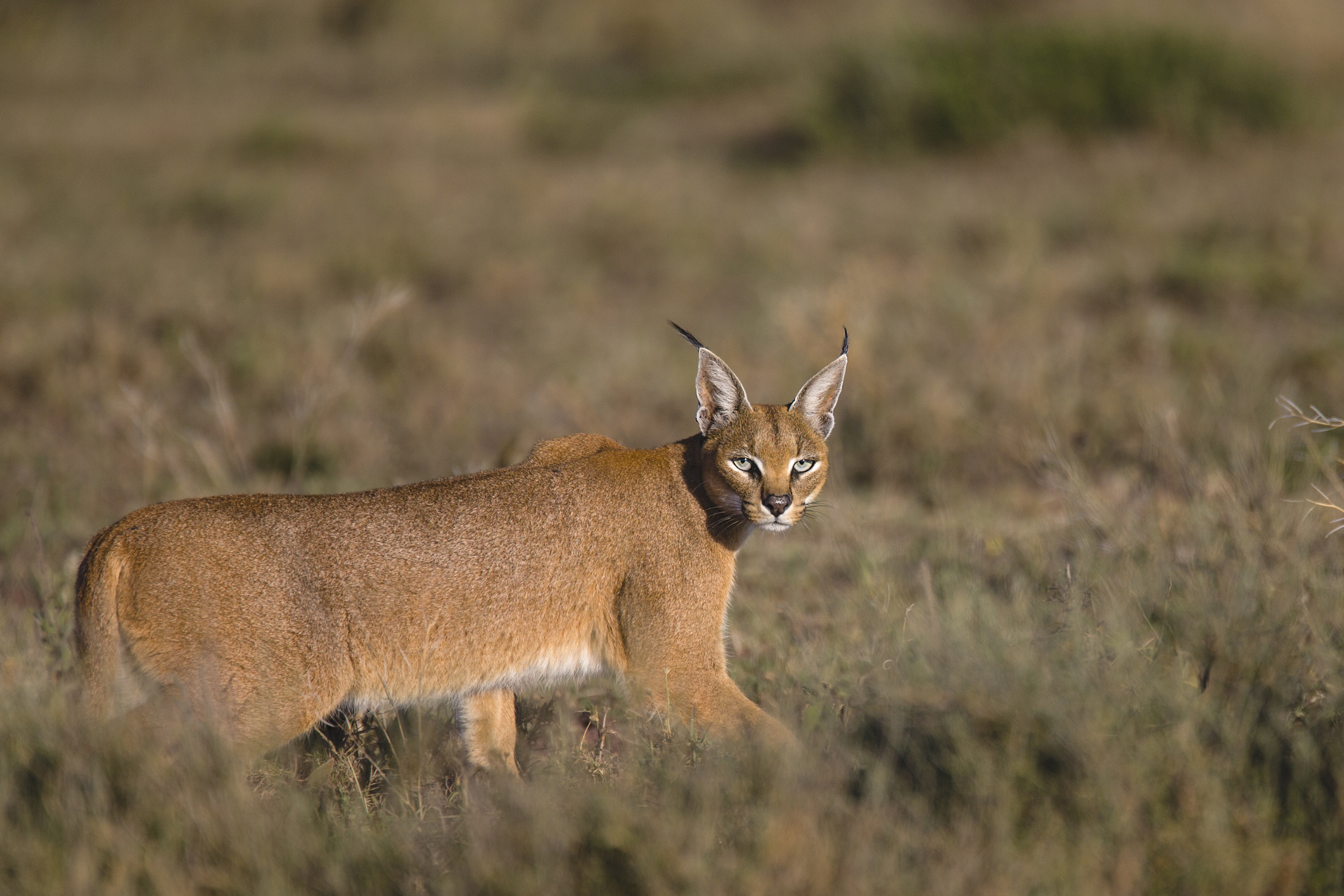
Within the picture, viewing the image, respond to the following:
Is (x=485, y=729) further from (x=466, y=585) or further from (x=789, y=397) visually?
(x=789, y=397)

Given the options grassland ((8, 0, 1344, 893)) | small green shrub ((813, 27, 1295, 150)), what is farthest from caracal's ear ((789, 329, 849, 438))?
small green shrub ((813, 27, 1295, 150))

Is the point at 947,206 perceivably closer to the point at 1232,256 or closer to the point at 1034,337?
the point at 1232,256

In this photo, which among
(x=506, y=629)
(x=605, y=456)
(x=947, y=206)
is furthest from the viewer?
(x=947, y=206)

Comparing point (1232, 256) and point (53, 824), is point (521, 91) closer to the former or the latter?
point (1232, 256)

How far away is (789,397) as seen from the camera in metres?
9.63

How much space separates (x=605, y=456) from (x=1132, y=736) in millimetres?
2304

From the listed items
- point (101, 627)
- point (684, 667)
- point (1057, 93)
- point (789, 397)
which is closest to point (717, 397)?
point (684, 667)

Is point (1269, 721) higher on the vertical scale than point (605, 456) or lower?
lower

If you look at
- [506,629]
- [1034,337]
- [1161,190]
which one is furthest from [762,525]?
[1161,190]

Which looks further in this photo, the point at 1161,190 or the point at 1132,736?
the point at 1161,190

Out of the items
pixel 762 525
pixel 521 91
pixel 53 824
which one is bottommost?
pixel 53 824

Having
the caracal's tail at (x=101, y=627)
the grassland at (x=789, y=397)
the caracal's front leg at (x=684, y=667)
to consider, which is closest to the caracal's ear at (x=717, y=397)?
the caracal's front leg at (x=684, y=667)

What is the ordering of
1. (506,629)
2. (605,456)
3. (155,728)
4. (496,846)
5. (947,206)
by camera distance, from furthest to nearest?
(947,206)
(605,456)
(506,629)
(155,728)
(496,846)

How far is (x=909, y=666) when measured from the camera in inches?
158
